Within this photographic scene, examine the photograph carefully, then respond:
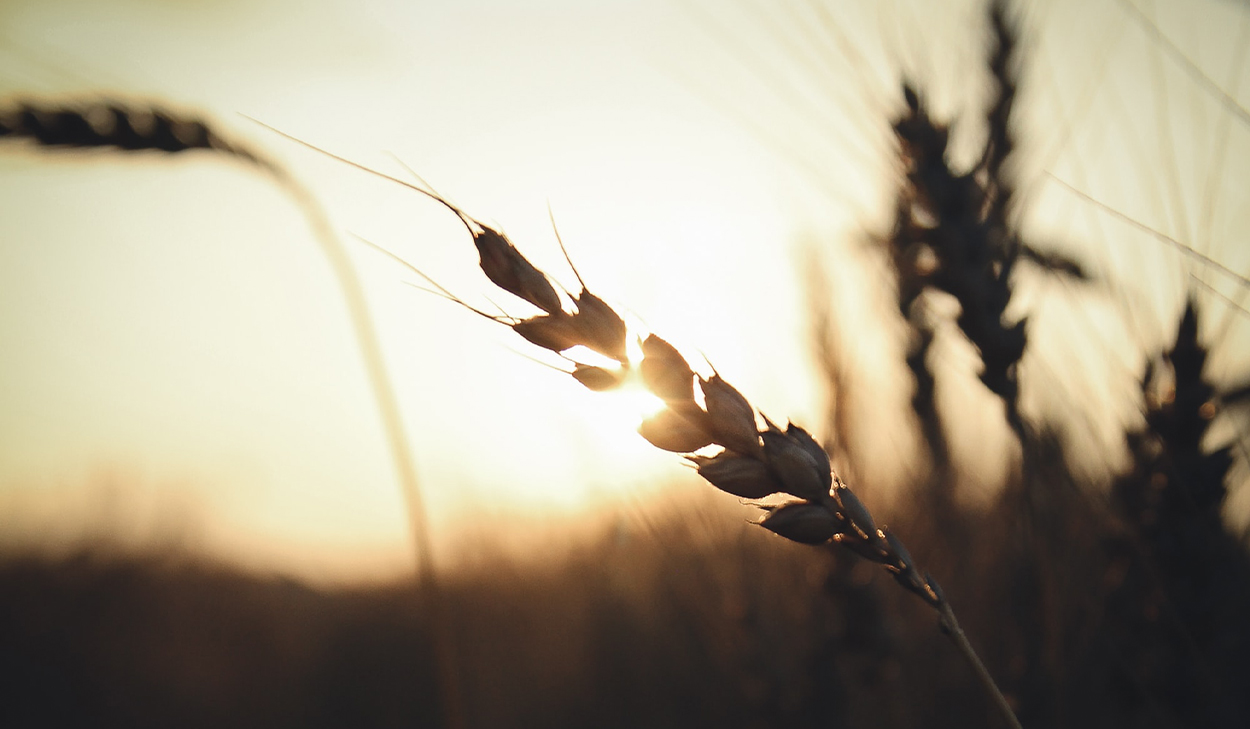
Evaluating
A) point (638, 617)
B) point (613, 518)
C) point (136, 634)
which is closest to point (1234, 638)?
point (613, 518)

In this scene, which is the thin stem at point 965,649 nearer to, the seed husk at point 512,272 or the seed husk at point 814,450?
the seed husk at point 814,450

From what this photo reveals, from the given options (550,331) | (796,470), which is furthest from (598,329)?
(796,470)

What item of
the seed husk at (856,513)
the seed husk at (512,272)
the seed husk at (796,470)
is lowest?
the seed husk at (856,513)

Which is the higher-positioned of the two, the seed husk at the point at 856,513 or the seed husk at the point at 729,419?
the seed husk at the point at 729,419

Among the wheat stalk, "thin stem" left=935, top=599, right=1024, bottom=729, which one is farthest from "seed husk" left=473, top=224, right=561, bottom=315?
"thin stem" left=935, top=599, right=1024, bottom=729

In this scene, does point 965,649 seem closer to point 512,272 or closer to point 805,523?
point 805,523

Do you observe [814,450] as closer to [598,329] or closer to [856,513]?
[856,513]

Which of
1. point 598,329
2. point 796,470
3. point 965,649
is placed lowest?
point 965,649

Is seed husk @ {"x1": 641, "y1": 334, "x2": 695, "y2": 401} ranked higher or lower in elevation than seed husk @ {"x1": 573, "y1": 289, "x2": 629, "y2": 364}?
lower

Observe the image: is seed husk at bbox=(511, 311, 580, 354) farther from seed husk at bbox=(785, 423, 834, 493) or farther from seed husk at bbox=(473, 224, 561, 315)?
seed husk at bbox=(785, 423, 834, 493)

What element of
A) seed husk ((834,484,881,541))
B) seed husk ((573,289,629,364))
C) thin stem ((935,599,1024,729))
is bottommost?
thin stem ((935,599,1024,729))

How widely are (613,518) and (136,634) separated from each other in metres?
1.83

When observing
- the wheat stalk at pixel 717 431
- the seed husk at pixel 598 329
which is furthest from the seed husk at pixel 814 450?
the seed husk at pixel 598 329

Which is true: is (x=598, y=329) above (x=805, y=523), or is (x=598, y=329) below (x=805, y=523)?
above
